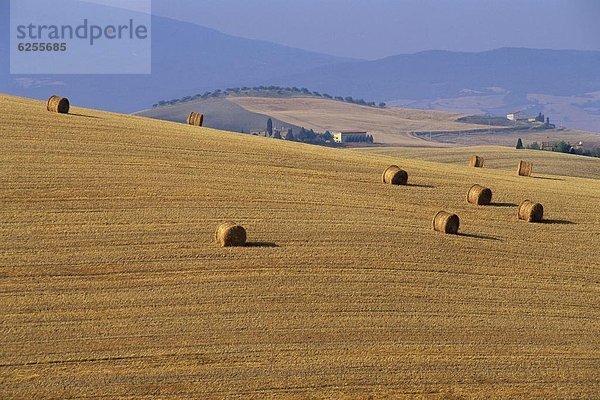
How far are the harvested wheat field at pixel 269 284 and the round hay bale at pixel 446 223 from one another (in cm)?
30

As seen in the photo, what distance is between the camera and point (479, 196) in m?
29.2

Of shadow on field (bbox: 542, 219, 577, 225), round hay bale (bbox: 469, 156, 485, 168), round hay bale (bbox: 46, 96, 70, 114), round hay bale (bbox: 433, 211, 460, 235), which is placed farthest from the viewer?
round hay bale (bbox: 469, 156, 485, 168)

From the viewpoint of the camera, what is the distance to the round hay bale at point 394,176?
30.8 m

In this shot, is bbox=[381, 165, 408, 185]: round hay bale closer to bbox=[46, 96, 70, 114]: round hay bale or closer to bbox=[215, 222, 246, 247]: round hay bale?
bbox=[215, 222, 246, 247]: round hay bale

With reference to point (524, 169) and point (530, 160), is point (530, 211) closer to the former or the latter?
point (524, 169)

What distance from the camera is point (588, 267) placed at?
81.8 ft

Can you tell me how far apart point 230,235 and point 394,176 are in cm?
974

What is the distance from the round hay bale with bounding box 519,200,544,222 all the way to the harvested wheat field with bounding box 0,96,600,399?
0.42m

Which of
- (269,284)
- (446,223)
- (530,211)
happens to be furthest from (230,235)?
(530,211)

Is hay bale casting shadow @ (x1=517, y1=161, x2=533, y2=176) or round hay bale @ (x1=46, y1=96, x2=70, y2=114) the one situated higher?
round hay bale @ (x1=46, y1=96, x2=70, y2=114)

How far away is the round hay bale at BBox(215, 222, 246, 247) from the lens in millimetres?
22312

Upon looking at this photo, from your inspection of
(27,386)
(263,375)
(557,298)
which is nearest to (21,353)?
(27,386)

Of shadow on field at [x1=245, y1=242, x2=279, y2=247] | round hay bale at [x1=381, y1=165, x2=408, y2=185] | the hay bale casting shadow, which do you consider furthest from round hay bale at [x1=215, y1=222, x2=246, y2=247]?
the hay bale casting shadow

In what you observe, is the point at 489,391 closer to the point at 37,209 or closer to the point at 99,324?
the point at 99,324
